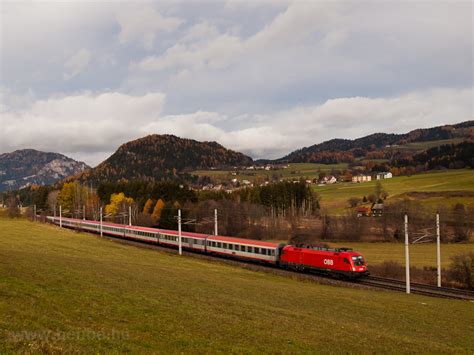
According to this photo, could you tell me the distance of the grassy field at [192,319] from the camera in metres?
11.1

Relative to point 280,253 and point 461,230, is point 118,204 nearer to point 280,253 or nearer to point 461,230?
point 280,253

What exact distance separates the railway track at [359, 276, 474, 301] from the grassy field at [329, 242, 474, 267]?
14.5 m

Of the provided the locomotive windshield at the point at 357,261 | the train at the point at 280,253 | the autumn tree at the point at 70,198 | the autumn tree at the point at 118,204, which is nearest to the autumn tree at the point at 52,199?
the autumn tree at the point at 70,198

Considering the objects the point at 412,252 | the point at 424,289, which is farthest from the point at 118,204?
the point at 424,289

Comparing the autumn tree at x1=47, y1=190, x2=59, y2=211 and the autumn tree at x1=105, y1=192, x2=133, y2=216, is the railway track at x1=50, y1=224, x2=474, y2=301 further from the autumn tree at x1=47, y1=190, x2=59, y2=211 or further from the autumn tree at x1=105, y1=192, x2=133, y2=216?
the autumn tree at x1=47, y1=190, x2=59, y2=211

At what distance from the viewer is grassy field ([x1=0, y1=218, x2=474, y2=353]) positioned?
11.1m

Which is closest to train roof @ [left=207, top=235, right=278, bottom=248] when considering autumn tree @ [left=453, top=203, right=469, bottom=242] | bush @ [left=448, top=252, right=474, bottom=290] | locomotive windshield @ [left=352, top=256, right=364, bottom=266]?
locomotive windshield @ [left=352, top=256, right=364, bottom=266]

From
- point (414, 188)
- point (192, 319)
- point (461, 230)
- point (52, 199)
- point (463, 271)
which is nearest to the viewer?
point (192, 319)

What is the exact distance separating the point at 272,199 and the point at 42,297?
10726 cm

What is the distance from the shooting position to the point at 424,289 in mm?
36188

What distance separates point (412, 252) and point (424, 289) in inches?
1282

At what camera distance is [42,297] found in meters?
14.6

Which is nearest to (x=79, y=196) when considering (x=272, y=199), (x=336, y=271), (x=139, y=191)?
(x=139, y=191)

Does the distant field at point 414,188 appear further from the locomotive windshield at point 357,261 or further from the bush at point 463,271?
the locomotive windshield at point 357,261
